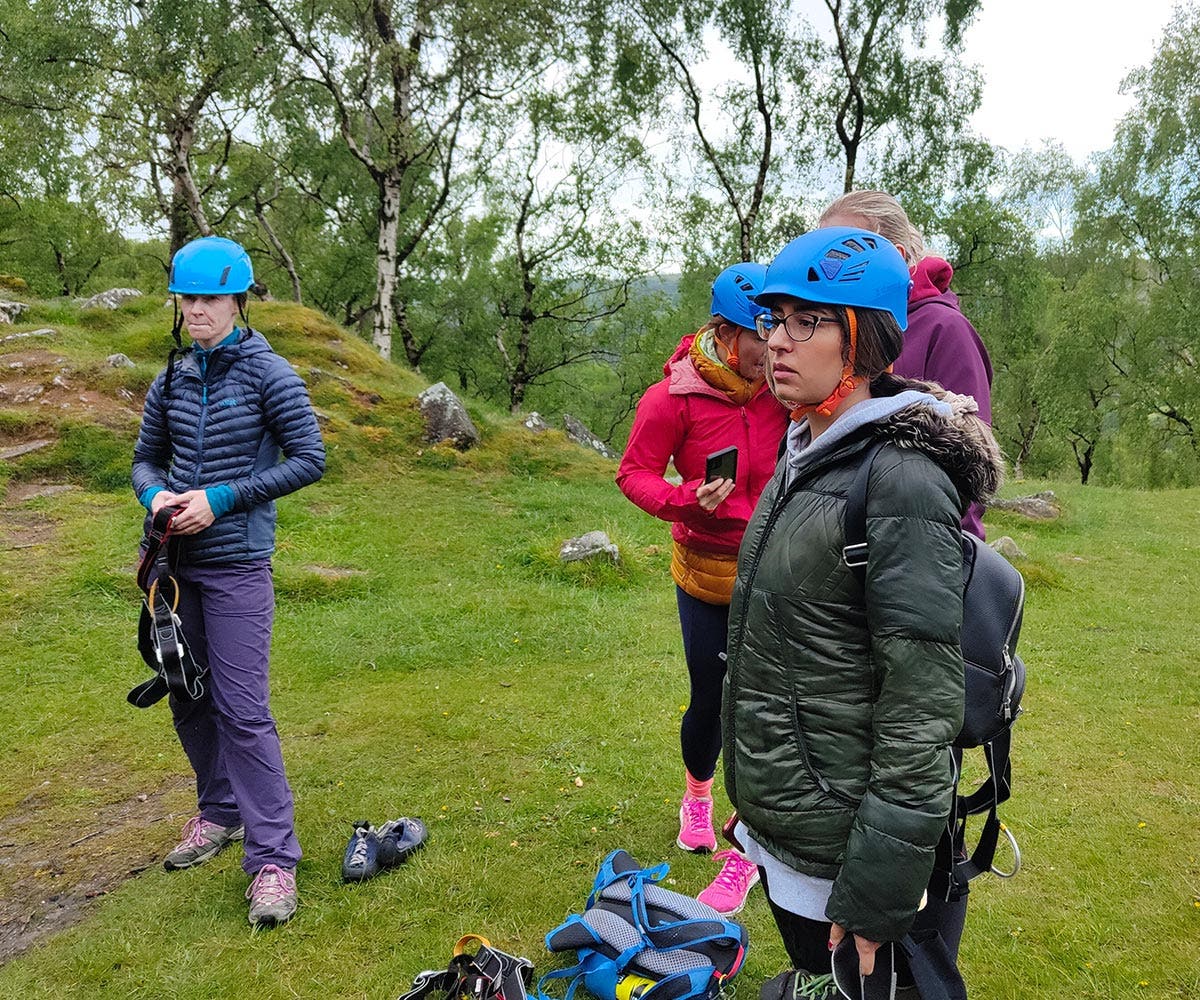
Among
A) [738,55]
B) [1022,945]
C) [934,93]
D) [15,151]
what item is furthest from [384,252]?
[1022,945]

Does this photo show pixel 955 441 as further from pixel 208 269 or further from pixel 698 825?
pixel 208 269

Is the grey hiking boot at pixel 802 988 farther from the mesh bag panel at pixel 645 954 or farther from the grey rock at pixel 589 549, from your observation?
the grey rock at pixel 589 549

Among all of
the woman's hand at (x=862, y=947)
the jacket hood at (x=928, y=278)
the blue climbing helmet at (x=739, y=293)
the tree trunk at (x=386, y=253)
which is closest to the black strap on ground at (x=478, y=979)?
the woman's hand at (x=862, y=947)

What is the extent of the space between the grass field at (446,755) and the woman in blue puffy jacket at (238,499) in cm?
41

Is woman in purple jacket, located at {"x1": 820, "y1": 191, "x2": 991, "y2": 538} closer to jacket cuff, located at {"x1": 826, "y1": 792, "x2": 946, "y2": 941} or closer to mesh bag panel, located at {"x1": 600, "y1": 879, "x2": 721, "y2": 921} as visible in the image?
jacket cuff, located at {"x1": 826, "y1": 792, "x2": 946, "y2": 941}

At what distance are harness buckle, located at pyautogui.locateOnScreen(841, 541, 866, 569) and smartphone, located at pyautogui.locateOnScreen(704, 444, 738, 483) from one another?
1.39 m

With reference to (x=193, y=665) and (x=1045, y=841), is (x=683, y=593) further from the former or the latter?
(x=1045, y=841)

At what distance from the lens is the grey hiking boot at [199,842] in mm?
3582

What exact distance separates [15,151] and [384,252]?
48.3 feet

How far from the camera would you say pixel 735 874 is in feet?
11.3

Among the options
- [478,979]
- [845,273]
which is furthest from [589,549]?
[845,273]

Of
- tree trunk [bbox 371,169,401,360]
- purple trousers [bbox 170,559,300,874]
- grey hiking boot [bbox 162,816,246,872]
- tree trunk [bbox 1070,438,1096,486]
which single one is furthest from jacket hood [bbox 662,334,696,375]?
tree trunk [bbox 1070,438,1096,486]

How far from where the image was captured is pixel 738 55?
61.3 ft

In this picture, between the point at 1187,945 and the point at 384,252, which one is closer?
the point at 1187,945
